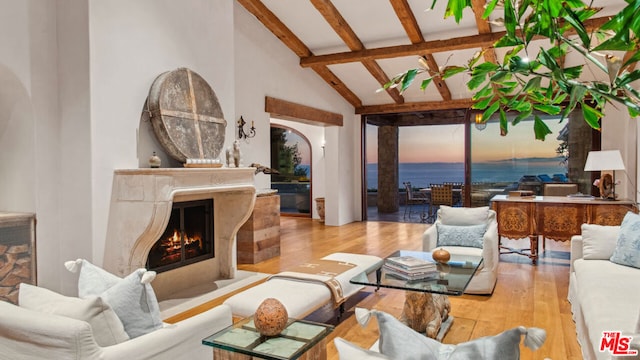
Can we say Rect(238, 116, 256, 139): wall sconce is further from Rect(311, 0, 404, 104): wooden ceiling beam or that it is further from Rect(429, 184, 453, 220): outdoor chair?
Rect(429, 184, 453, 220): outdoor chair

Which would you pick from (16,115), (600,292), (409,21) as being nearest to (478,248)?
(600,292)

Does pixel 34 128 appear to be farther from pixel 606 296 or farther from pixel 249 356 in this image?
pixel 606 296

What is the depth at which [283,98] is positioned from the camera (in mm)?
7562

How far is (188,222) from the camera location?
4922 millimetres

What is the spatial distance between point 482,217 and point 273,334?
341 cm

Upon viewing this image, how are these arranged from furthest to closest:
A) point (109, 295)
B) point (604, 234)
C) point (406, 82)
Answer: point (604, 234), point (109, 295), point (406, 82)

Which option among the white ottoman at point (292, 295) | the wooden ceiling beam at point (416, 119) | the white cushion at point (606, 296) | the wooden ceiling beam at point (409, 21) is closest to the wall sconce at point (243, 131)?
the wooden ceiling beam at point (409, 21)

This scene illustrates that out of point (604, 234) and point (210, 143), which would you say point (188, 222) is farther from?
point (604, 234)

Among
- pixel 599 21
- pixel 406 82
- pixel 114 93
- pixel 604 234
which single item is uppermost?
pixel 599 21

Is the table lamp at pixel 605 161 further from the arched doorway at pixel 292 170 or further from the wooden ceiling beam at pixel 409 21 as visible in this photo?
the arched doorway at pixel 292 170

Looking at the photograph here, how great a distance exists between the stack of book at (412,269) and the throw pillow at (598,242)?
58.5 inches

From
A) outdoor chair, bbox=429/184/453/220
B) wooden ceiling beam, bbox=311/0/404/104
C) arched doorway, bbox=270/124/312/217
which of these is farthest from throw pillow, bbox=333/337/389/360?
arched doorway, bbox=270/124/312/217

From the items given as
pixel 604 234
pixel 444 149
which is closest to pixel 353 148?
pixel 444 149

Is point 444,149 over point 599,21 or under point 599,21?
under
